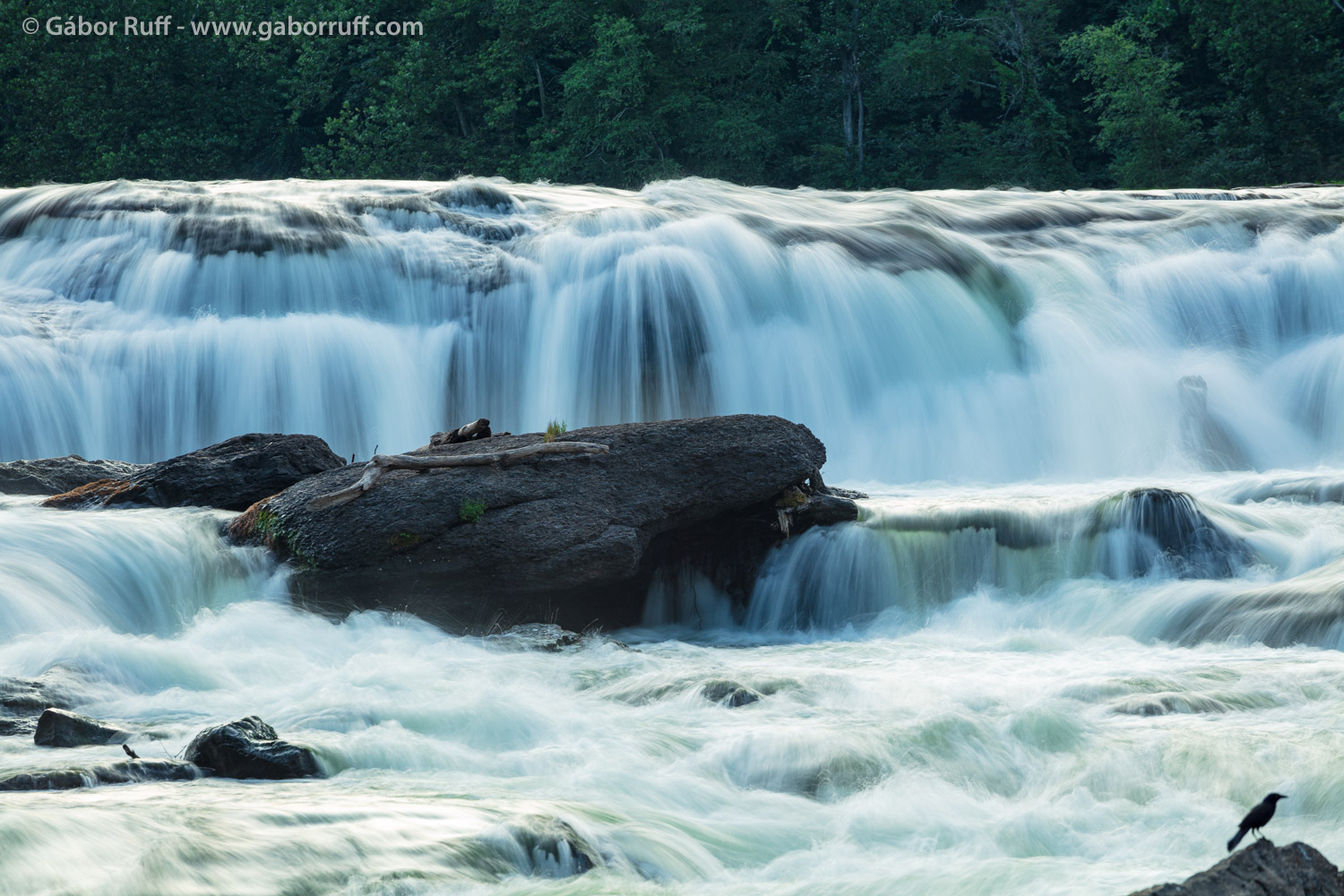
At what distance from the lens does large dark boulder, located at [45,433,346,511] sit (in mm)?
9383

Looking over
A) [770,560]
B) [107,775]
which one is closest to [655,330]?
[770,560]

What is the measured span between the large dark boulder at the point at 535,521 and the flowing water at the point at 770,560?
28 centimetres

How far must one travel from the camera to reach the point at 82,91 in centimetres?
3161

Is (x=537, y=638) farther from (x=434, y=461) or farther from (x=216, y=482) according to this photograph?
(x=216, y=482)

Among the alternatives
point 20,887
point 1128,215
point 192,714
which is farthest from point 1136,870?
point 1128,215

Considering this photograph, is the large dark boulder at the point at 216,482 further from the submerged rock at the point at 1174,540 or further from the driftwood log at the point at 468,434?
the submerged rock at the point at 1174,540

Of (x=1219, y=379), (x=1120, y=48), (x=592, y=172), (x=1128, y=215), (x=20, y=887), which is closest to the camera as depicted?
(x=20, y=887)

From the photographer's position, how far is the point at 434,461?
8289 millimetres

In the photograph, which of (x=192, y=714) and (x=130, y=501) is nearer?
(x=192, y=714)

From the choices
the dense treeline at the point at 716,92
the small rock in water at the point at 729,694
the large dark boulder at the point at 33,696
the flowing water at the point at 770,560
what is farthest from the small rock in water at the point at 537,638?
the dense treeline at the point at 716,92

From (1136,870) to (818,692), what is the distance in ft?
8.01

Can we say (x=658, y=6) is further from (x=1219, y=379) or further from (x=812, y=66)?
(x=1219, y=379)

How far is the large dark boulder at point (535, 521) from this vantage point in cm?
794

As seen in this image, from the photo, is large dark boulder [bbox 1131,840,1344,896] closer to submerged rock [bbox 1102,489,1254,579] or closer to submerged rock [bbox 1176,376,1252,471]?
submerged rock [bbox 1102,489,1254,579]
